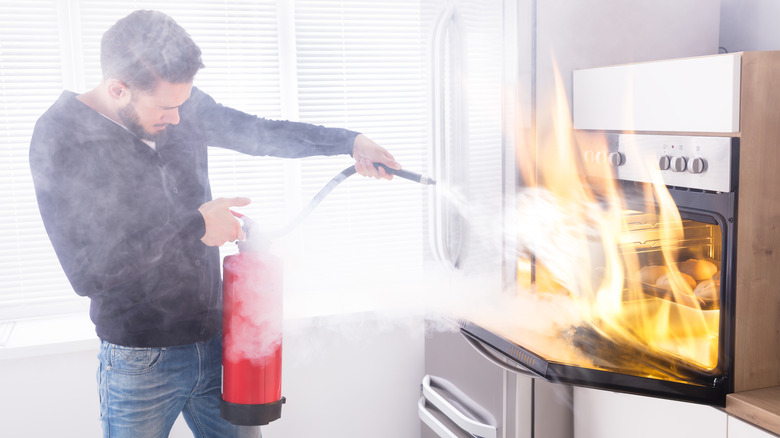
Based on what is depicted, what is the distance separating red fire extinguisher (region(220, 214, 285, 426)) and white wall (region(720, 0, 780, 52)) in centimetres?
139

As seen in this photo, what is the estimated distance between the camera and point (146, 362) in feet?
4.74

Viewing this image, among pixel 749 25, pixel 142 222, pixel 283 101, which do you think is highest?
pixel 749 25

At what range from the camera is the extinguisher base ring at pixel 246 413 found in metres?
1.49

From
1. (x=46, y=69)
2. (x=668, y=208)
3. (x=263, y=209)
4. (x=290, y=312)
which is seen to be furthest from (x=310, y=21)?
(x=668, y=208)

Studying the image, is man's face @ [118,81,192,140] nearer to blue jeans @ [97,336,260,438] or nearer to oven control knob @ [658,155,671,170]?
blue jeans @ [97,336,260,438]

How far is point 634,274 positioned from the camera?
5.08 ft

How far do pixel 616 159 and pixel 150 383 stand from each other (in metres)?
1.19

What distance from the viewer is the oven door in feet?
4.16

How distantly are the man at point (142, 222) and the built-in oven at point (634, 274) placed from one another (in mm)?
659

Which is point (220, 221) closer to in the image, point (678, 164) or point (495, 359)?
point (495, 359)

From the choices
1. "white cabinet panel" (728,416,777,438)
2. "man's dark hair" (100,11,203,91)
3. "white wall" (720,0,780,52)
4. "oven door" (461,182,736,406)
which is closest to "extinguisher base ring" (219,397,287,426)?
"oven door" (461,182,736,406)

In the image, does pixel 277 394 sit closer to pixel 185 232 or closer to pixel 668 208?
pixel 185 232

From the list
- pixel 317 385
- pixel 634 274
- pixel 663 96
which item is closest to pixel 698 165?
pixel 663 96

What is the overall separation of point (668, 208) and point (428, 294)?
94 cm
